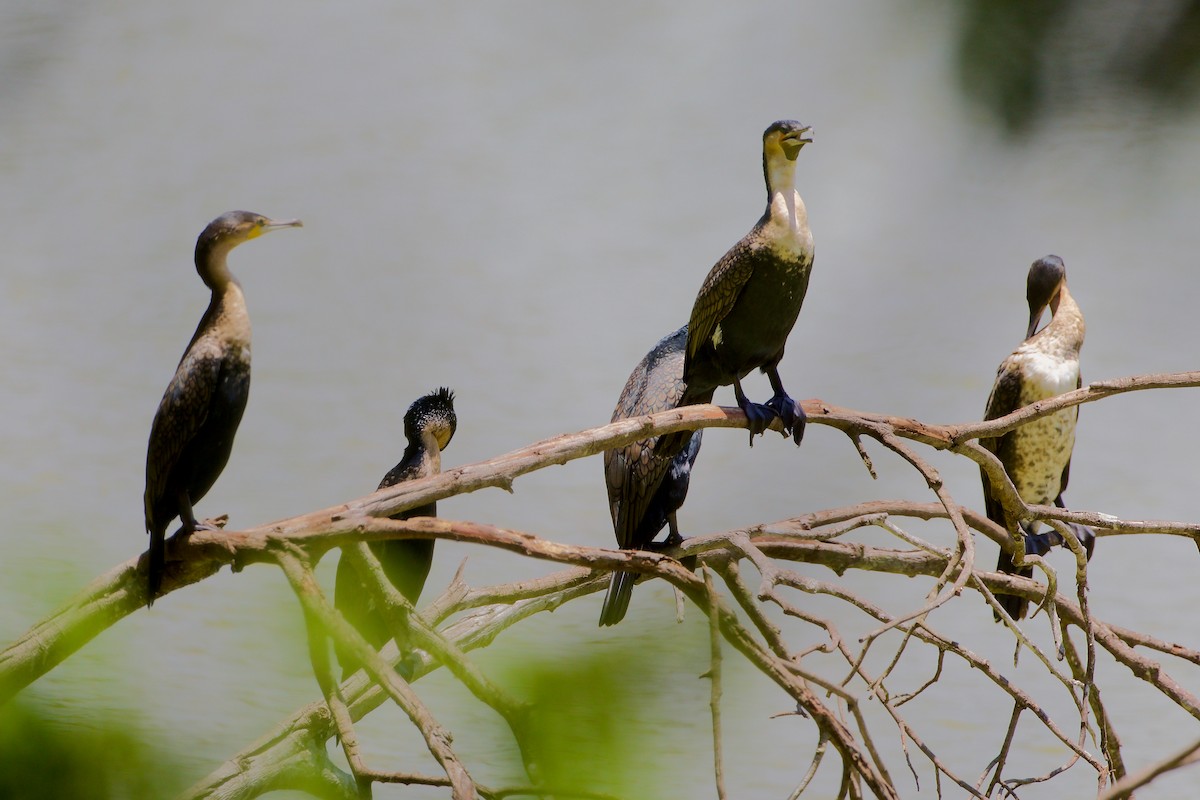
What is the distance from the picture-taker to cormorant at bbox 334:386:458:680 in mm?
2252

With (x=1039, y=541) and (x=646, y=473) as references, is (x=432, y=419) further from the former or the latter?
(x=1039, y=541)

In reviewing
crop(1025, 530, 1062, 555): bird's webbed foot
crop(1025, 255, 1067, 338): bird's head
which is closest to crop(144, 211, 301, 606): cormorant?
crop(1025, 530, 1062, 555): bird's webbed foot

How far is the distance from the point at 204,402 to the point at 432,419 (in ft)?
2.49

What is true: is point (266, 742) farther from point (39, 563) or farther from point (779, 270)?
point (39, 563)

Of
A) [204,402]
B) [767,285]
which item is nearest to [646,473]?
[767,285]

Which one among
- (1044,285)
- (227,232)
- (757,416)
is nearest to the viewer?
(227,232)

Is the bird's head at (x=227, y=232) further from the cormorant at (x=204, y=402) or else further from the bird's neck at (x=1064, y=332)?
the bird's neck at (x=1064, y=332)

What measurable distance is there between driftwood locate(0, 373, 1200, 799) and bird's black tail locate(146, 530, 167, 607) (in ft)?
0.04

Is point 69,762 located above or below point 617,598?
below

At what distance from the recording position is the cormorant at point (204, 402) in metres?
1.54

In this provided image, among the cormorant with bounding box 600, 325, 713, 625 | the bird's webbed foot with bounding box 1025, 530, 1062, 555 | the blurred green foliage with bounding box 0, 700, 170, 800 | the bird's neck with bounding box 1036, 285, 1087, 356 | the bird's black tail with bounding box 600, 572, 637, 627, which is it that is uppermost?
the bird's neck with bounding box 1036, 285, 1087, 356

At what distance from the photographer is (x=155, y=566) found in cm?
147

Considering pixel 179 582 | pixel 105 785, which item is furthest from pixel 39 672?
pixel 105 785

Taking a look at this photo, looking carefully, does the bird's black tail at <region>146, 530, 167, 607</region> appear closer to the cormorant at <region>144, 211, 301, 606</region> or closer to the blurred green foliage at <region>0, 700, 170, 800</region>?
the cormorant at <region>144, 211, 301, 606</region>
